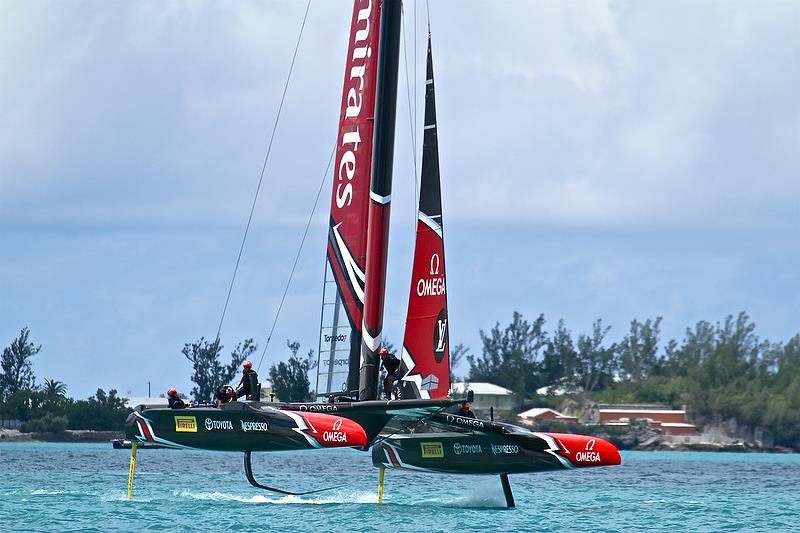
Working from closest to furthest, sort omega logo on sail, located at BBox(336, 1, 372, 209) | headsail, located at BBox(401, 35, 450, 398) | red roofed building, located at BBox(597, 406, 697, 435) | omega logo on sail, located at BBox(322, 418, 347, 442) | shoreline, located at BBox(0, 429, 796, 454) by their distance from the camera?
omega logo on sail, located at BBox(322, 418, 347, 442)
headsail, located at BBox(401, 35, 450, 398)
omega logo on sail, located at BBox(336, 1, 372, 209)
shoreline, located at BBox(0, 429, 796, 454)
red roofed building, located at BBox(597, 406, 697, 435)

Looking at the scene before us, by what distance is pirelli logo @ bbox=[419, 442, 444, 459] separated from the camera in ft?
78.2

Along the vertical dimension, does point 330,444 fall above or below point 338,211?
below

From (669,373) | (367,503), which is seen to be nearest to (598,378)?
(669,373)

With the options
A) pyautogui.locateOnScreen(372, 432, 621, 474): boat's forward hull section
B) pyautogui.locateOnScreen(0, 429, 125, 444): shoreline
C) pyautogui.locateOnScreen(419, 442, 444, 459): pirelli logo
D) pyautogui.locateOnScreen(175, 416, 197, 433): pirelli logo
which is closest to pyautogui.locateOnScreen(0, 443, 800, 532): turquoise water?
pyautogui.locateOnScreen(372, 432, 621, 474): boat's forward hull section

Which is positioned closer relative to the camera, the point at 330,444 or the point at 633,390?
the point at 330,444

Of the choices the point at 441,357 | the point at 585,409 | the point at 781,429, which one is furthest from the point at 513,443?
the point at 585,409

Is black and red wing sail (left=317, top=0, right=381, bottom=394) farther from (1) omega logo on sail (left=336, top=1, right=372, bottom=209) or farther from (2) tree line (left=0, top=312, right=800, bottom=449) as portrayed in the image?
(2) tree line (left=0, top=312, right=800, bottom=449)

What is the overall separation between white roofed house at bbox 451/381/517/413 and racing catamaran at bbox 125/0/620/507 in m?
72.7

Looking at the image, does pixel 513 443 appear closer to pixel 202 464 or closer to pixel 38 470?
pixel 38 470

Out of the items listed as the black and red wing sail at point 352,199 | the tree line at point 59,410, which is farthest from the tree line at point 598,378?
the black and red wing sail at point 352,199

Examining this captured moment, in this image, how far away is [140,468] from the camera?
40.6 m

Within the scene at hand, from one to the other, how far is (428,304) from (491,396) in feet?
251

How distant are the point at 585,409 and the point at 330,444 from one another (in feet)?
245

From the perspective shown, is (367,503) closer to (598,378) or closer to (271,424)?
(271,424)
